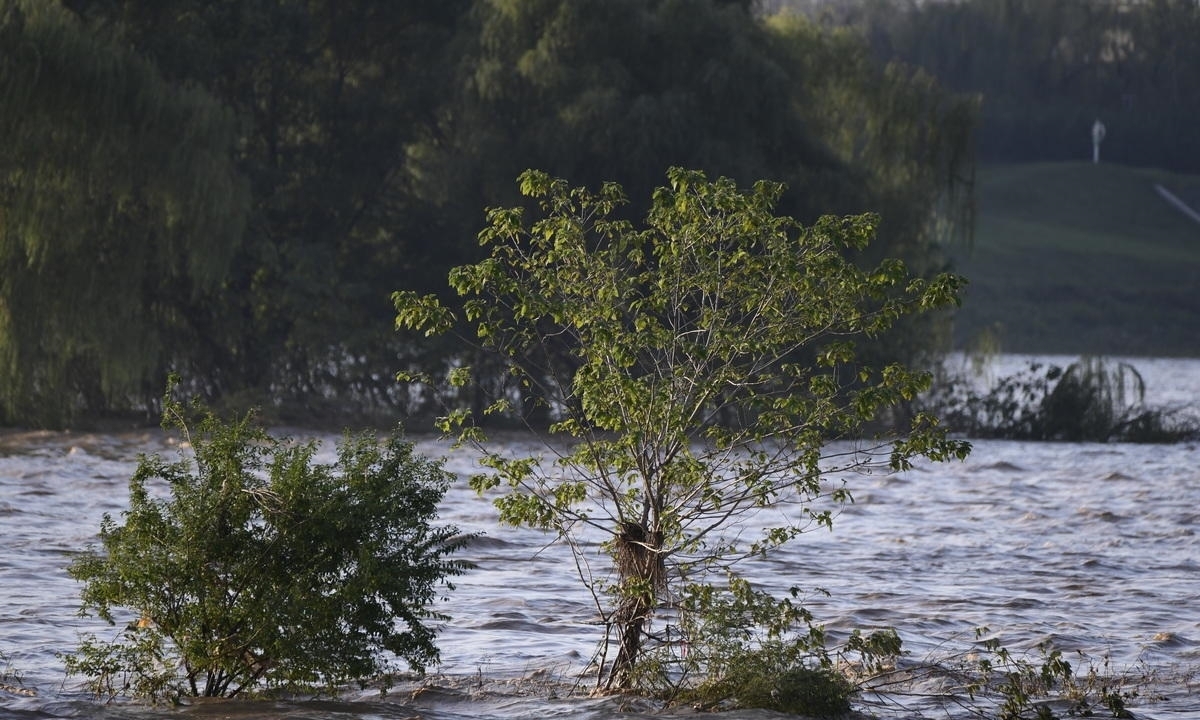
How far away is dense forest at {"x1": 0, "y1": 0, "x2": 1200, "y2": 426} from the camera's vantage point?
28.2 m

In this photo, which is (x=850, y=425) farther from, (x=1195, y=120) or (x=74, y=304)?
(x=1195, y=120)

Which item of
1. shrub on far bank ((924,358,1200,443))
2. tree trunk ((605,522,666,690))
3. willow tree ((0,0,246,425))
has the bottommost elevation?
tree trunk ((605,522,666,690))

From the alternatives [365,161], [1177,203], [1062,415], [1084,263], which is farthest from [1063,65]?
[365,161]

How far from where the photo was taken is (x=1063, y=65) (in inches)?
5153

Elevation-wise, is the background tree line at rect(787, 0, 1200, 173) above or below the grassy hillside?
above

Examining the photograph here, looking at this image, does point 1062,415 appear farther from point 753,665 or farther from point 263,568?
point 263,568

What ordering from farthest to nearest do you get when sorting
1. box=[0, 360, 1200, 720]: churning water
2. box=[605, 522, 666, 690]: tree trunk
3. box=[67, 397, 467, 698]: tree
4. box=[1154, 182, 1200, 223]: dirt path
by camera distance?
box=[1154, 182, 1200, 223]: dirt path → box=[0, 360, 1200, 720]: churning water → box=[605, 522, 666, 690]: tree trunk → box=[67, 397, 467, 698]: tree

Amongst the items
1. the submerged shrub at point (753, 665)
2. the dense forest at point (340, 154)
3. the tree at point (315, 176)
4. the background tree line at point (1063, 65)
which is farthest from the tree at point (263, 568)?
the background tree line at point (1063, 65)

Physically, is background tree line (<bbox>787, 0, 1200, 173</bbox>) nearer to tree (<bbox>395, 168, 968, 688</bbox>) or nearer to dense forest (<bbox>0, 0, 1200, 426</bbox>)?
dense forest (<bbox>0, 0, 1200, 426</bbox>)

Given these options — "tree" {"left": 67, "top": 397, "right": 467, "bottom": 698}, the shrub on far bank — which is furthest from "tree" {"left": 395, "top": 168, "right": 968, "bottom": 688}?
the shrub on far bank

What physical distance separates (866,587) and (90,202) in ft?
57.4

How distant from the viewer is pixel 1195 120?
5246 inches

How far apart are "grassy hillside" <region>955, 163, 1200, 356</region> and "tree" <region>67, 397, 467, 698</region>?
68391 mm

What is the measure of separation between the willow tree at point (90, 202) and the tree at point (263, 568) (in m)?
18.6
